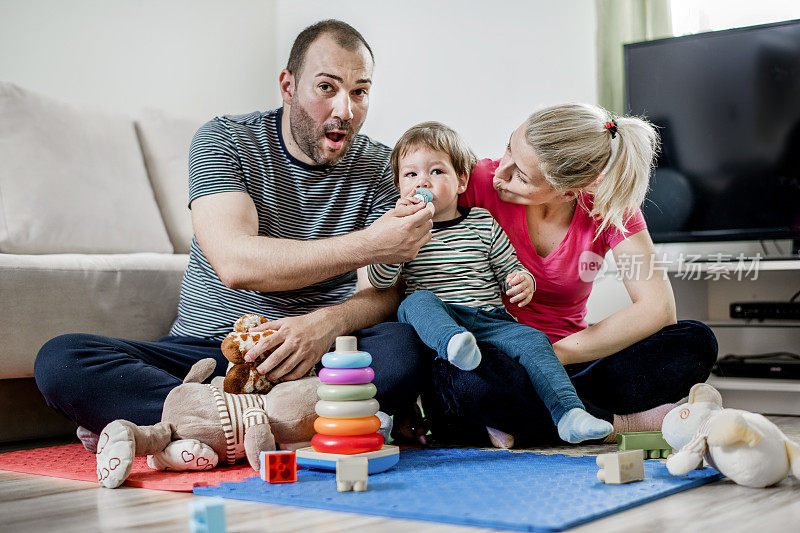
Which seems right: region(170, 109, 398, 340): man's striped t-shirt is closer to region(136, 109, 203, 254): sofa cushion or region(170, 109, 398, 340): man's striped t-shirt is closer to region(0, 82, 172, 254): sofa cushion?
region(0, 82, 172, 254): sofa cushion

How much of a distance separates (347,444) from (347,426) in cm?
3

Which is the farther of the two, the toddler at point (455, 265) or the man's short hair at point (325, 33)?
the man's short hair at point (325, 33)

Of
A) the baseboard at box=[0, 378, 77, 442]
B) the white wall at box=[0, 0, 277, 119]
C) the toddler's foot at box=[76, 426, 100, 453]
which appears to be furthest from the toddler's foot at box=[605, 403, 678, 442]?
the white wall at box=[0, 0, 277, 119]

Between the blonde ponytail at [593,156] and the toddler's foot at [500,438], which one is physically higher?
the blonde ponytail at [593,156]

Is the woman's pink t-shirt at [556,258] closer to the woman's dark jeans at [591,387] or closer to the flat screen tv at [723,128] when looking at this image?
the woman's dark jeans at [591,387]

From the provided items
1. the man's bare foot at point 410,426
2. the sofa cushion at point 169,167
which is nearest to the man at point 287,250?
the man's bare foot at point 410,426

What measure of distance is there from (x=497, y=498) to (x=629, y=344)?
26.1 inches

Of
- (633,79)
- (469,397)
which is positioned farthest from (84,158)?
(633,79)

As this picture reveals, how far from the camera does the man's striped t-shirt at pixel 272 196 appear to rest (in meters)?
1.71

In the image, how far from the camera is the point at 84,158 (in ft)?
7.73

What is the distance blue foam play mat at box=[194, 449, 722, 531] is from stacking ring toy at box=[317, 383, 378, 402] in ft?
0.43

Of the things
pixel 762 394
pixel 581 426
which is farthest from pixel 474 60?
pixel 581 426

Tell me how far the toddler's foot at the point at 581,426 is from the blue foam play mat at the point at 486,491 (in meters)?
0.06

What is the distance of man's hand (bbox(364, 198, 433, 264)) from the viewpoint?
1.52 meters
